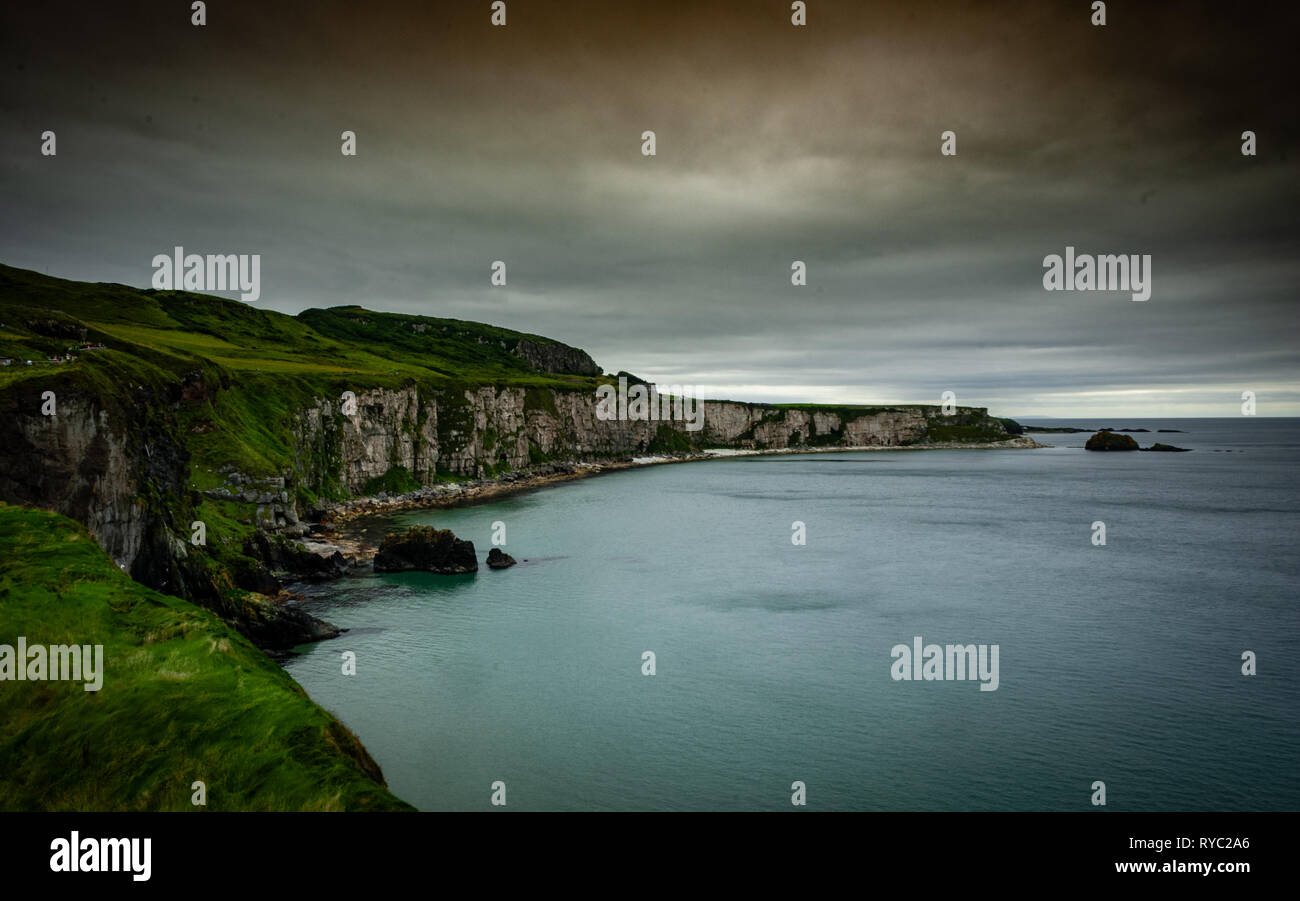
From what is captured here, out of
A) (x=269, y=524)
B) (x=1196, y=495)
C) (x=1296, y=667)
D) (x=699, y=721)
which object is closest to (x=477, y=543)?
(x=269, y=524)

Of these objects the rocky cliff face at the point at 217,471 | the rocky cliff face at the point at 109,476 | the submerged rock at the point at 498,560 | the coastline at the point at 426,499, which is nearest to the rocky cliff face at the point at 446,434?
the rocky cliff face at the point at 217,471

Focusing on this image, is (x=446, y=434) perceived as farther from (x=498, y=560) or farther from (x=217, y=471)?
(x=498, y=560)

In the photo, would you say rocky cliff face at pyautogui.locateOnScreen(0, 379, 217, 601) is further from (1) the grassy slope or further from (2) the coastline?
(2) the coastline

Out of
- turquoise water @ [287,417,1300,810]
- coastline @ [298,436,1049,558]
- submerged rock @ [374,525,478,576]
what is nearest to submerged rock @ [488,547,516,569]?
turquoise water @ [287,417,1300,810]

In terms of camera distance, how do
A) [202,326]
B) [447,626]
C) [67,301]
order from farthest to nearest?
[202,326] < [67,301] < [447,626]

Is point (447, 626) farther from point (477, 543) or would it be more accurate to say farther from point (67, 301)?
point (67, 301)

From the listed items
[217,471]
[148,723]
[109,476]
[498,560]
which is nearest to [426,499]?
[217,471]
